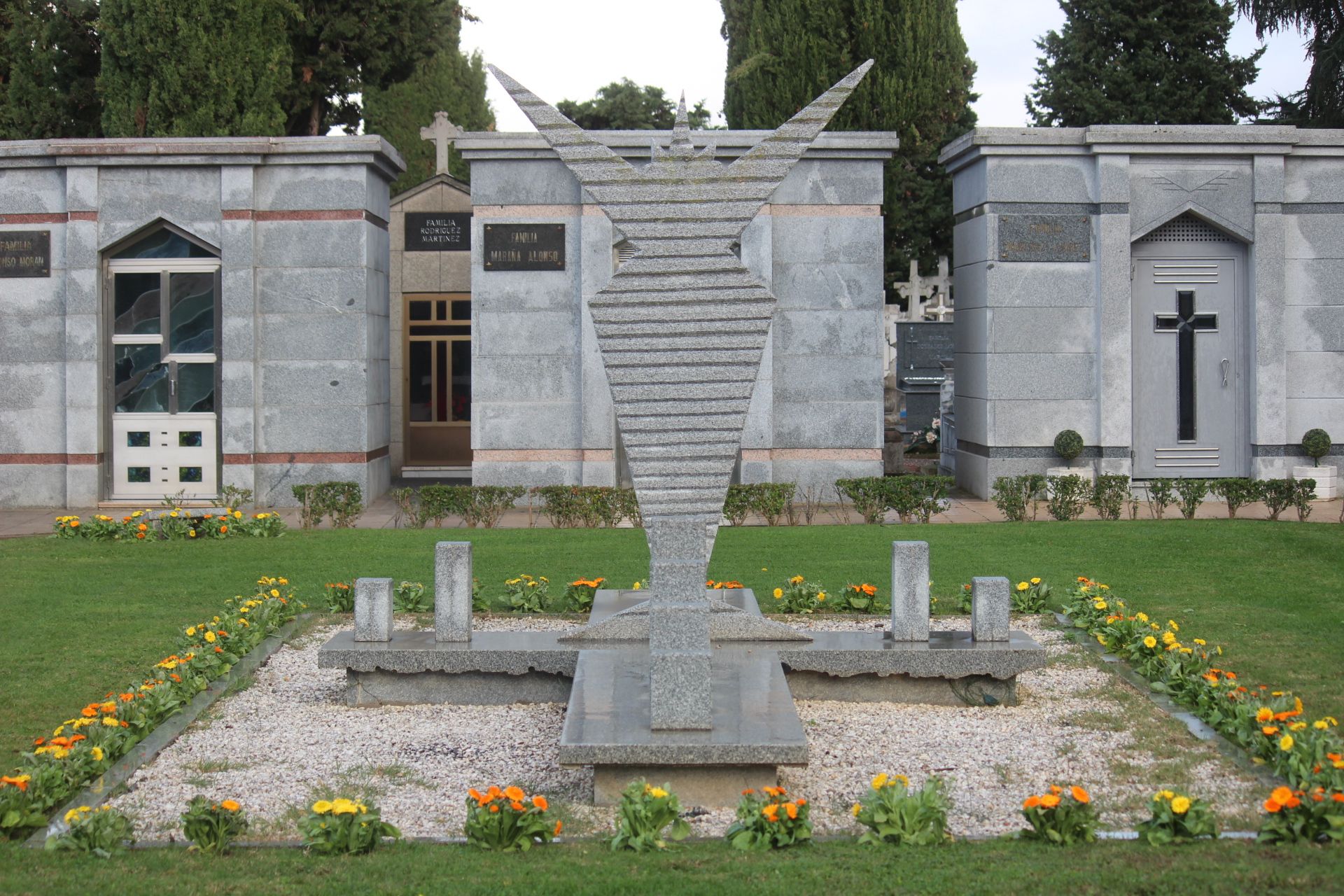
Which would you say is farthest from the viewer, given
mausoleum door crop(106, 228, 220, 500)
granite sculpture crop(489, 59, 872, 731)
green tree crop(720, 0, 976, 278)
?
green tree crop(720, 0, 976, 278)

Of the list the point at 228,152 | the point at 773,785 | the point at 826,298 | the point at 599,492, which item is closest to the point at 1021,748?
the point at 773,785

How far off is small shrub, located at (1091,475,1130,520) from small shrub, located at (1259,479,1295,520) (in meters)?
1.39

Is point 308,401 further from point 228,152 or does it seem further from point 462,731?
point 462,731

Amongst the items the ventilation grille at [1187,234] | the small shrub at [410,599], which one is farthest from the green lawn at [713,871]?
the ventilation grille at [1187,234]

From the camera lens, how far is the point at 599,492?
1498 cm

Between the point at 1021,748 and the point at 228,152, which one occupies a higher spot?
the point at 228,152

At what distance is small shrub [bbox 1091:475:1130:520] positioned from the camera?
15.1 m

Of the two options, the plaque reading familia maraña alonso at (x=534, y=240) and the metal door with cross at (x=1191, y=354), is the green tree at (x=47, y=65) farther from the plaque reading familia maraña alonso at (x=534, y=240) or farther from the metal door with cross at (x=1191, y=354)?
the metal door with cross at (x=1191, y=354)

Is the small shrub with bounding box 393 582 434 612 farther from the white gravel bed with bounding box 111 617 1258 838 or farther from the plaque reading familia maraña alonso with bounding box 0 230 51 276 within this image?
the plaque reading familia maraña alonso with bounding box 0 230 51 276

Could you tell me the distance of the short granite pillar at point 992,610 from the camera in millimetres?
8531

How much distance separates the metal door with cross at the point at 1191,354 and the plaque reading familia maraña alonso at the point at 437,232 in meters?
9.69

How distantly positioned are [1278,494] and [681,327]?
32.8ft

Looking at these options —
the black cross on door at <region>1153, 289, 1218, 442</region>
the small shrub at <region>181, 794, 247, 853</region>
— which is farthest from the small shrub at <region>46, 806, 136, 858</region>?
the black cross on door at <region>1153, 289, 1218, 442</region>

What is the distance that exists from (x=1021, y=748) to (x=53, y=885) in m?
4.63
